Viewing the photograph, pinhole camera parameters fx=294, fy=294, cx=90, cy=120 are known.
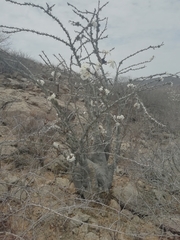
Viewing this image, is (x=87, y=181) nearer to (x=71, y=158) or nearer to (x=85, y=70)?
(x=71, y=158)

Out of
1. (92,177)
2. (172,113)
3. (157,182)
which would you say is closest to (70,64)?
(92,177)

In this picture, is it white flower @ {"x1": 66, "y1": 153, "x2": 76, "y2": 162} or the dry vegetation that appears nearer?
the dry vegetation

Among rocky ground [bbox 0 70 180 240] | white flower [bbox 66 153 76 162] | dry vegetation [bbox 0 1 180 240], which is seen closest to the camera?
rocky ground [bbox 0 70 180 240]

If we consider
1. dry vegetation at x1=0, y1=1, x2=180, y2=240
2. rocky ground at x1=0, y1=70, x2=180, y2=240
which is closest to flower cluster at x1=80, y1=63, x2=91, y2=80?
dry vegetation at x1=0, y1=1, x2=180, y2=240

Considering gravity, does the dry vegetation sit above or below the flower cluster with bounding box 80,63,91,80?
below

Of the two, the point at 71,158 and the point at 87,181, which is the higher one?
the point at 71,158

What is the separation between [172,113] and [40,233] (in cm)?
971

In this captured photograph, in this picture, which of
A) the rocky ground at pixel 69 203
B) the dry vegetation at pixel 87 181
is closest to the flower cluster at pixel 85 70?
the dry vegetation at pixel 87 181

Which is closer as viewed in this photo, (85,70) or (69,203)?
(85,70)

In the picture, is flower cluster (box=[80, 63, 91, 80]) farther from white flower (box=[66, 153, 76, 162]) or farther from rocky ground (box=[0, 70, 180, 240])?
white flower (box=[66, 153, 76, 162])

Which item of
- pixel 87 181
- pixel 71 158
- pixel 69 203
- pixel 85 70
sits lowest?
pixel 69 203

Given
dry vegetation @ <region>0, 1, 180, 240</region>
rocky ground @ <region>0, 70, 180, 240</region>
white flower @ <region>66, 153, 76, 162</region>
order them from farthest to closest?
white flower @ <region>66, 153, 76, 162</region> → dry vegetation @ <region>0, 1, 180, 240</region> → rocky ground @ <region>0, 70, 180, 240</region>

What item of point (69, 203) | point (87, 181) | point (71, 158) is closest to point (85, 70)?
point (71, 158)

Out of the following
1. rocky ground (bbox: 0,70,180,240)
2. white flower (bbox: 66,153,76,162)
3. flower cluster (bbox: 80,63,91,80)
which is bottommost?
rocky ground (bbox: 0,70,180,240)
